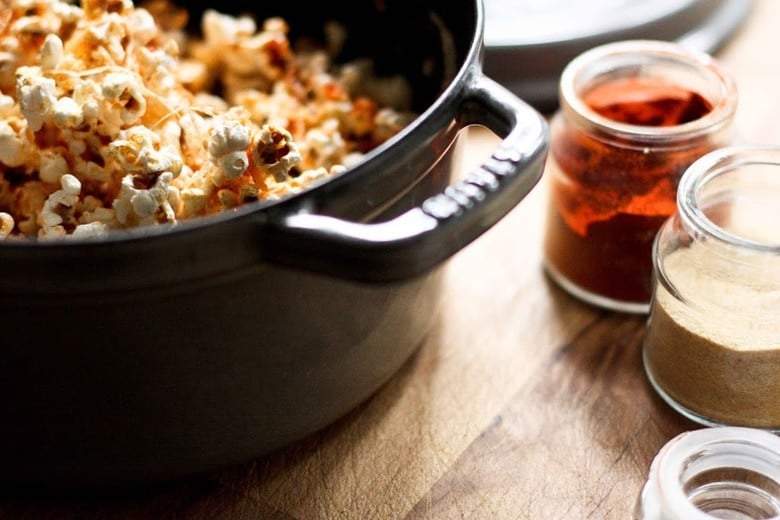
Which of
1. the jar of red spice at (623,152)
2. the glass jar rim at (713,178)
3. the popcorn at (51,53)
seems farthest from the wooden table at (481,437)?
the popcorn at (51,53)

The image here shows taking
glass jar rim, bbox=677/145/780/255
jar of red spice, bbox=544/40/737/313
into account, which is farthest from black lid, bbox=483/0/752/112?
→ glass jar rim, bbox=677/145/780/255

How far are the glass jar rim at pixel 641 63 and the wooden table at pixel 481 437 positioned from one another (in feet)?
0.48

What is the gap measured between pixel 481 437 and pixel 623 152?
23 centimetres

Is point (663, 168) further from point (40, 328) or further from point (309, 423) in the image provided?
point (40, 328)

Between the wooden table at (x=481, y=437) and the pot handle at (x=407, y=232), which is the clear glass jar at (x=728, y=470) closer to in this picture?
the wooden table at (x=481, y=437)

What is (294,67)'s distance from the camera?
0.84 meters

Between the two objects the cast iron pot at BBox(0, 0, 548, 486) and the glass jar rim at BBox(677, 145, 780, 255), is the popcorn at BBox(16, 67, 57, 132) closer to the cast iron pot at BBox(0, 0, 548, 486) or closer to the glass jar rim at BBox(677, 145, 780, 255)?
the cast iron pot at BBox(0, 0, 548, 486)

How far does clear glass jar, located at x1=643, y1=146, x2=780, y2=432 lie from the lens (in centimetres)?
66

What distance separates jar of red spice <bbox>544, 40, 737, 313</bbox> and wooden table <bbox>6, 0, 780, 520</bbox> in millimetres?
31

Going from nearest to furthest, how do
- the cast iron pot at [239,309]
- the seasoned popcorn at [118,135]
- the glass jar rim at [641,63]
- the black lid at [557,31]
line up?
the cast iron pot at [239,309] → the seasoned popcorn at [118,135] → the glass jar rim at [641,63] → the black lid at [557,31]

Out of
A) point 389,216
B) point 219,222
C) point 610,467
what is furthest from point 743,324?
point 219,222

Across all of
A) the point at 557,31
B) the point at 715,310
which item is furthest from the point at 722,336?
the point at 557,31

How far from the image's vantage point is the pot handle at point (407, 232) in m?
0.51

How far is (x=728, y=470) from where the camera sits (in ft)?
2.13
